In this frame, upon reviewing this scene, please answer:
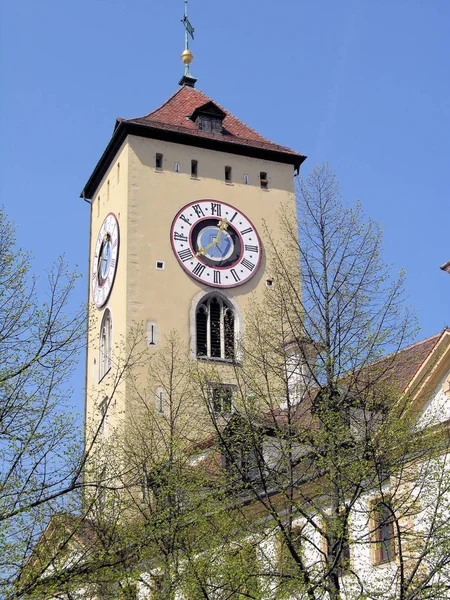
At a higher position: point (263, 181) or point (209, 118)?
point (209, 118)

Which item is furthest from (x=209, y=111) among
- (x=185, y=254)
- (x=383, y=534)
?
(x=383, y=534)

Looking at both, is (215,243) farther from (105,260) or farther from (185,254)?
(105,260)

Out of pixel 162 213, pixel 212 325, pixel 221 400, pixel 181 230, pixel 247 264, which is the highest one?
pixel 162 213

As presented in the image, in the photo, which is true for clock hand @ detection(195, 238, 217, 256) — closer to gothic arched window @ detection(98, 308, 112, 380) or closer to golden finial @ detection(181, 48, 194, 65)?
gothic arched window @ detection(98, 308, 112, 380)

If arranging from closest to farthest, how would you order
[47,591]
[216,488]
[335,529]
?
[47,591]
[335,529]
[216,488]

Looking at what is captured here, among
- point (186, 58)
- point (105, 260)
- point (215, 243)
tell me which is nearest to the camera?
point (215, 243)

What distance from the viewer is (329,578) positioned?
1545 centimetres

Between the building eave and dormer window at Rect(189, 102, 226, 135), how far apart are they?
0.72 metres

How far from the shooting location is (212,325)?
111 ft

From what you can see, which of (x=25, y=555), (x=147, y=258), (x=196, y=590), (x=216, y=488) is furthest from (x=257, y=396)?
(x=147, y=258)

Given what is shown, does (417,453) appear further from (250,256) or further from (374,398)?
(250,256)

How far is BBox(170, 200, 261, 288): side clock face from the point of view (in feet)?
112

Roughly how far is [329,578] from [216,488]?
2.80 metres

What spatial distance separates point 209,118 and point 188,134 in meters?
1.57
